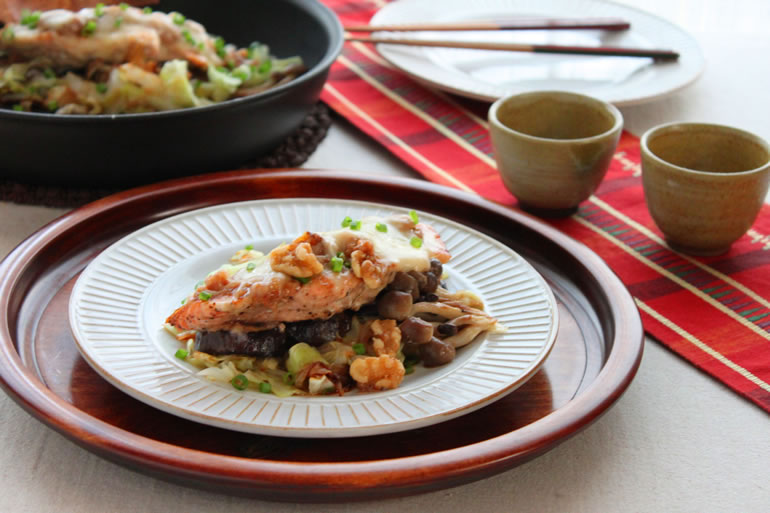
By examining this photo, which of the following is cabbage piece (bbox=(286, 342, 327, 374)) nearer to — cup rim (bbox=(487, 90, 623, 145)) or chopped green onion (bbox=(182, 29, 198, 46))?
cup rim (bbox=(487, 90, 623, 145))

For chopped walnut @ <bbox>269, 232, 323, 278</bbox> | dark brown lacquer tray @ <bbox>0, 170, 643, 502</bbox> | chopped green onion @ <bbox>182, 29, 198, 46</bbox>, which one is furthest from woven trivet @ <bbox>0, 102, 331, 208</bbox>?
chopped walnut @ <bbox>269, 232, 323, 278</bbox>

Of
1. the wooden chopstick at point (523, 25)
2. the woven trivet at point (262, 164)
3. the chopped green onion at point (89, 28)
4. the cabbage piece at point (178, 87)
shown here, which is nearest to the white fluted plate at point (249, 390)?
the woven trivet at point (262, 164)

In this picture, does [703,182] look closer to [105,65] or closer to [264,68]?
[264,68]

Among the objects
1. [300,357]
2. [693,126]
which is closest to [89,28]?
[300,357]

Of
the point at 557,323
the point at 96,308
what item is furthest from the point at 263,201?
the point at 557,323

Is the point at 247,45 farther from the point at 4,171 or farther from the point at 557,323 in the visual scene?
the point at 557,323

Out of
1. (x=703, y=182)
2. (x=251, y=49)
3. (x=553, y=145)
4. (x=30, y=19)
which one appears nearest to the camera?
(x=703, y=182)
